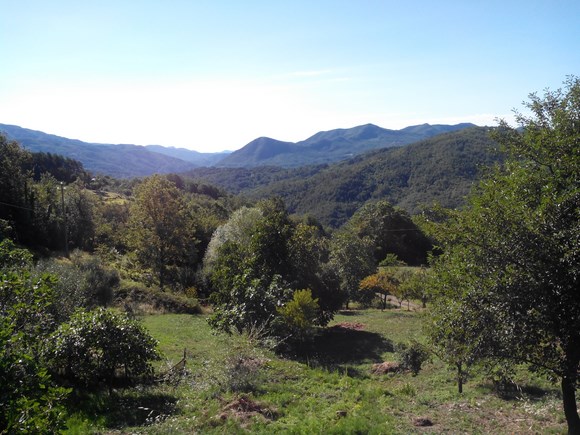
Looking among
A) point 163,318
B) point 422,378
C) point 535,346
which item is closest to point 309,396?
point 422,378

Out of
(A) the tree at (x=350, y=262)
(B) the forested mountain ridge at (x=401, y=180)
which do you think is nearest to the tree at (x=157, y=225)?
(A) the tree at (x=350, y=262)

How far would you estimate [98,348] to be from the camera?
Answer: 11266 millimetres

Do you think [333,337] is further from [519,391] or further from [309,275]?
[519,391]

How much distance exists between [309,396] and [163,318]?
1731 centimetres

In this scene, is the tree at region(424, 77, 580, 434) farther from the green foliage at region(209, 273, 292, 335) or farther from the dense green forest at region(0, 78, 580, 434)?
the green foliage at region(209, 273, 292, 335)

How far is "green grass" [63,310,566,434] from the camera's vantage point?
33.3 feet

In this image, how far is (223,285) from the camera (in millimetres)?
22250

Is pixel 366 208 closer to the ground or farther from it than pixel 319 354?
farther from it

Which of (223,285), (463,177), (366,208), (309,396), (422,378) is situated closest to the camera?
(309,396)

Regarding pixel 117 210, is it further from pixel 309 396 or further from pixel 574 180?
pixel 574 180

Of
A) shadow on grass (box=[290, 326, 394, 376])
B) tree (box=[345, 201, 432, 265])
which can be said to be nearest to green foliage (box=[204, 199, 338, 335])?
shadow on grass (box=[290, 326, 394, 376])

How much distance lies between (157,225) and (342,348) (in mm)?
21956

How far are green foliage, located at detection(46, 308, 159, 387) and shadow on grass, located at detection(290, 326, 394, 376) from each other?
8.79 m

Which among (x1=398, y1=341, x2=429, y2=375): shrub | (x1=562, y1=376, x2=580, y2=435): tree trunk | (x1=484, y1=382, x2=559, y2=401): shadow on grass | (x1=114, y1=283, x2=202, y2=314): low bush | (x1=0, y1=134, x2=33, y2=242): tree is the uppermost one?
(x1=0, y1=134, x2=33, y2=242): tree
